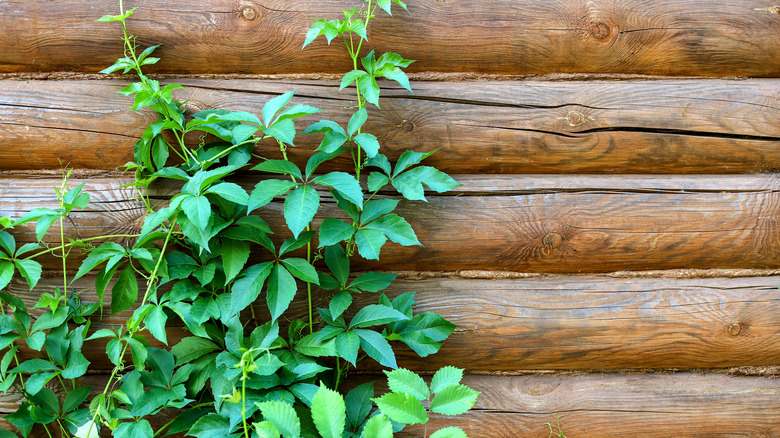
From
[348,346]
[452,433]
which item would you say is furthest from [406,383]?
[348,346]

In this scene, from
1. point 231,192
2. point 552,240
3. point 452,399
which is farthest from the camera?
point 552,240

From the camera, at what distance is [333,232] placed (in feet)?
4.00

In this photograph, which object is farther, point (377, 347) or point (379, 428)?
point (377, 347)

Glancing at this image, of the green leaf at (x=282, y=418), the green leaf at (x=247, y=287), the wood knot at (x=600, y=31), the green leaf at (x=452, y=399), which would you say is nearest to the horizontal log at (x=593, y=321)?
the green leaf at (x=247, y=287)

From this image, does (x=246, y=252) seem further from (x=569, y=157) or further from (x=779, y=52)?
(x=779, y=52)

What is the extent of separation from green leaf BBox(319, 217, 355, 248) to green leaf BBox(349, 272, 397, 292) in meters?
0.14

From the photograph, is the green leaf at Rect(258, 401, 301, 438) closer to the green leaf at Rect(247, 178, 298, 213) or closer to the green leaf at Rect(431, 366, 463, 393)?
the green leaf at Rect(431, 366, 463, 393)

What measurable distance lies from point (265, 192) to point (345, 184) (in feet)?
0.61

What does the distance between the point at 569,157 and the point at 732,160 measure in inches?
19.8

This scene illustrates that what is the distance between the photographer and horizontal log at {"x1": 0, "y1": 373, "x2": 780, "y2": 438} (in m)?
1.44

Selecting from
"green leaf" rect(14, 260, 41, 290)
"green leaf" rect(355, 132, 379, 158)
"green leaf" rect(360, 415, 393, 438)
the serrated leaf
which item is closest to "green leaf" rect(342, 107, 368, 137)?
"green leaf" rect(355, 132, 379, 158)

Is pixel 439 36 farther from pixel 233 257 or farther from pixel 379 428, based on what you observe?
pixel 379 428

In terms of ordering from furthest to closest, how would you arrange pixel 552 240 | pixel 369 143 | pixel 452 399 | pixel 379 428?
pixel 552 240 < pixel 369 143 < pixel 452 399 < pixel 379 428

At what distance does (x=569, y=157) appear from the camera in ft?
4.87
